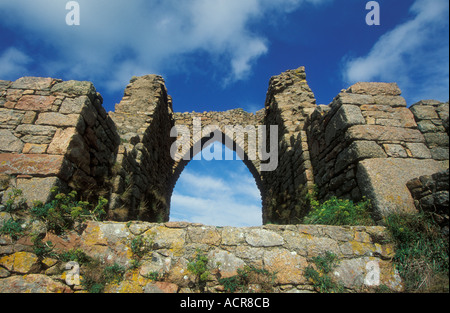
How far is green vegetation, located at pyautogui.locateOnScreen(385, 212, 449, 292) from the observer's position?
1900 mm

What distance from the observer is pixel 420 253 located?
82.0 inches

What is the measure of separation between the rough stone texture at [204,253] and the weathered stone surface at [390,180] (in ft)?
1.22

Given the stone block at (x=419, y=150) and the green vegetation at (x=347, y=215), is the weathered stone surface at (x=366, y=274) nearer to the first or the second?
the green vegetation at (x=347, y=215)

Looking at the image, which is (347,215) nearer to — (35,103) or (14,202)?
(14,202)

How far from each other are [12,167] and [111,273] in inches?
68.5

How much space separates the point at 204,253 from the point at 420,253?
6.43 feet

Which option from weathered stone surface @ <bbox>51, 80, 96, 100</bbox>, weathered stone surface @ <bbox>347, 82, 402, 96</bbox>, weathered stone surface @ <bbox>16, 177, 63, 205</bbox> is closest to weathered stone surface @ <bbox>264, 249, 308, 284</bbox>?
weathered stone surface @ <bbox>16, 177, 63, 205</bbox>

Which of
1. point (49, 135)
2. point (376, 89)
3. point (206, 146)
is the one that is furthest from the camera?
point (206, 146)

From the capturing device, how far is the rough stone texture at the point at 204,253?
200cm

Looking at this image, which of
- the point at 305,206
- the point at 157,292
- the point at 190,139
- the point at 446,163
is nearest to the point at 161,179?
the point at 190,139

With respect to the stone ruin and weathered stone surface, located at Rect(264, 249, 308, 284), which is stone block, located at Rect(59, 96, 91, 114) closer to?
the stone ruin

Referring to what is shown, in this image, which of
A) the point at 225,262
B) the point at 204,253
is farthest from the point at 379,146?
the point at 204,253

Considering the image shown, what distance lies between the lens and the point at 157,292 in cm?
195

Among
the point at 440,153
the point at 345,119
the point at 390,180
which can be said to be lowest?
the point at 390,180
